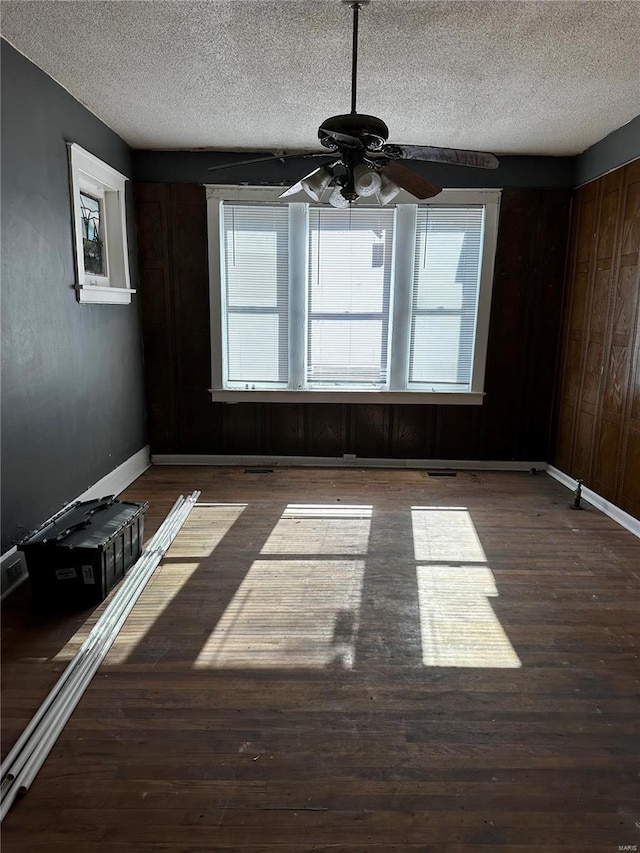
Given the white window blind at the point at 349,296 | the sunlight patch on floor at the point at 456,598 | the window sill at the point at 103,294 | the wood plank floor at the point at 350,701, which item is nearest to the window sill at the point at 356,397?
the white window blind at the point at 349,296

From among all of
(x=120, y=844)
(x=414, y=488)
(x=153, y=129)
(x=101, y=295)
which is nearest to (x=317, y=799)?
(x=120, y=844)

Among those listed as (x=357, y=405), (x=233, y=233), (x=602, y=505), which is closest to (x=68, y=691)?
(x=357, y=405)

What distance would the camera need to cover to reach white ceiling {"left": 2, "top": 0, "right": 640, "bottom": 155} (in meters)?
2.58

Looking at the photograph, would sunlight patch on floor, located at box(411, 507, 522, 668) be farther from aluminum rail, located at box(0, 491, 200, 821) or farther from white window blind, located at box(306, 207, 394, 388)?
white window blind, located at box(306, 207, 394, 388)

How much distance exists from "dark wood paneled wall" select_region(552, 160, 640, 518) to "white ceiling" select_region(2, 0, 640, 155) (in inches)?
23.5

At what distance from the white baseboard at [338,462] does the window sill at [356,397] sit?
1.94 feet

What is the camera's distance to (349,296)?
16.9 ft

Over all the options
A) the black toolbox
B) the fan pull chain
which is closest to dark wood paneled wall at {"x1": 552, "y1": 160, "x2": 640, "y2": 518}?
the fan pull chain

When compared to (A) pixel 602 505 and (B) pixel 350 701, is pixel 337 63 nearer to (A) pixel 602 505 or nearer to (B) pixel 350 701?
(B) pixel 350 701

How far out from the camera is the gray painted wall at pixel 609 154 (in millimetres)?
3928

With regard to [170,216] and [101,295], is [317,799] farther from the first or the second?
[170,216]

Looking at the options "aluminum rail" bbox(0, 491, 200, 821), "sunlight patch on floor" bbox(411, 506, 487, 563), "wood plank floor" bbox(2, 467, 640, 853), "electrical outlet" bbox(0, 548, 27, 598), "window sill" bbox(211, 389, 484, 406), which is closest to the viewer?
"wood plank floor" bbox(2, 467, 640, 853)

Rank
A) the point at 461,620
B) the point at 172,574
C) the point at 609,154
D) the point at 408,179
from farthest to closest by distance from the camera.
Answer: the point at 609,154 < the point at 172,574 < the point at 461,620 < the point at 408,179

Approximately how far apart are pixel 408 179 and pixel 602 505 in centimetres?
307
